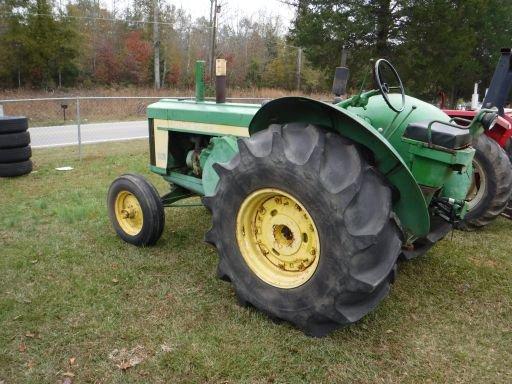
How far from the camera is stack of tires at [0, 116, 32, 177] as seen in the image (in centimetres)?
621

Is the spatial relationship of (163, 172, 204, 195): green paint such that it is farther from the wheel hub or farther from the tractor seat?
the wheel hub

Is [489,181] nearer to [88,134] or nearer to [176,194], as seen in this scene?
[176,194]

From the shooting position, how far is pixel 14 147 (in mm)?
6305

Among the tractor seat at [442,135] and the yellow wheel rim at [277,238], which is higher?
the tractor seat at [442,135]

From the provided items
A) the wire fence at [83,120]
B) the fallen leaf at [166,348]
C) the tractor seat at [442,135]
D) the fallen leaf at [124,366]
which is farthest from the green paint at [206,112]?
the wire fence at [83,120]

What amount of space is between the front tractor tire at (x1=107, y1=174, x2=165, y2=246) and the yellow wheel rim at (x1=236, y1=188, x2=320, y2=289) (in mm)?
1173

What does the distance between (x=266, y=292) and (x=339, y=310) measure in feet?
1.57

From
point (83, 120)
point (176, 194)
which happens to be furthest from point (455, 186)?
point (83, 120)

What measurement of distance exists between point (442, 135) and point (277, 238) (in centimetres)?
105

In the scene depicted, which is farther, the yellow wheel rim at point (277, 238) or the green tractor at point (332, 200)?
the yellow wheel rim at point (277, 238)

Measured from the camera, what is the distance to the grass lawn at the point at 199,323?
222 centimetres

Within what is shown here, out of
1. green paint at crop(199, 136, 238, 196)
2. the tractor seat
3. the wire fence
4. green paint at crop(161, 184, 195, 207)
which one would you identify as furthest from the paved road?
the tractor seat

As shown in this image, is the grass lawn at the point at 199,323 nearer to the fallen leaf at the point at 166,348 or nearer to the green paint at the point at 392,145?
the fallen leaf at the point at 166,348

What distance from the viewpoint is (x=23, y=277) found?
3145 millimetres
